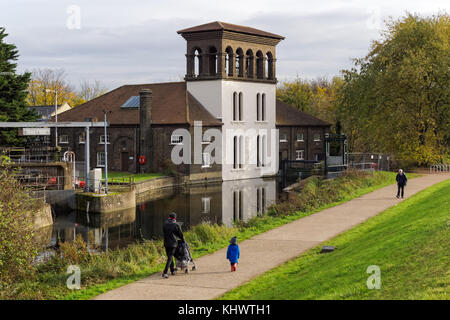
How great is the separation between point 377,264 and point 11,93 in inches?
1822

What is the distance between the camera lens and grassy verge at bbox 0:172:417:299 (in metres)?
15.2

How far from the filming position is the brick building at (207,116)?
184 ft

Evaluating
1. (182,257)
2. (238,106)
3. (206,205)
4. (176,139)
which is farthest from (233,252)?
(238,106)

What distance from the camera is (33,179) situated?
1516 inches

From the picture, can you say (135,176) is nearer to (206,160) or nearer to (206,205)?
(206,160)

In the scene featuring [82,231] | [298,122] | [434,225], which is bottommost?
[82,231]

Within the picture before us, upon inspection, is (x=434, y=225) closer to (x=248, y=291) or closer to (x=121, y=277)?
(x=248, y=291)

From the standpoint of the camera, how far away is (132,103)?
6034cm

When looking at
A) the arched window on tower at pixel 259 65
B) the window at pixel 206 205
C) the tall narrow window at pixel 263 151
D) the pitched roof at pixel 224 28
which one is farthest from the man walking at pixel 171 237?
the arched window on tower at pixel 259 65

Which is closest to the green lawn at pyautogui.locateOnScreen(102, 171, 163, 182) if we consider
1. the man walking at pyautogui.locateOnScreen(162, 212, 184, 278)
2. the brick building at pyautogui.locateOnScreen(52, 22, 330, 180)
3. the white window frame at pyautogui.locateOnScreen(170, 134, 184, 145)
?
the brick building at pyautogui.locateOnScreen(52, 22, 330, 180)

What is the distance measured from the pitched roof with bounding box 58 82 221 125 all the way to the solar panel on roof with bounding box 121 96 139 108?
1.16 feet
